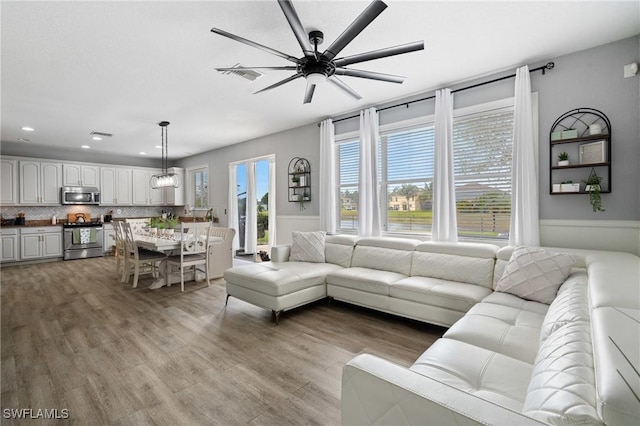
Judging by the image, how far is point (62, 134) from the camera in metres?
5.87

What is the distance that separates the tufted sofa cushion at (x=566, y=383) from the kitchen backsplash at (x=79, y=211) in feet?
30.4

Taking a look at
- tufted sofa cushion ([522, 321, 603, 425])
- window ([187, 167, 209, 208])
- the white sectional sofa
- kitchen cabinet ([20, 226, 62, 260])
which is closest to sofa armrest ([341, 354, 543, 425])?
the white sectional sofa

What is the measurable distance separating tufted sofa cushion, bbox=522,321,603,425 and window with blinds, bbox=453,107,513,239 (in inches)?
98.4

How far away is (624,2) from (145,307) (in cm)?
547

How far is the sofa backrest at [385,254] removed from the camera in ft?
11.8

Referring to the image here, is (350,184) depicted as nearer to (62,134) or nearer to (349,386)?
(349,386)

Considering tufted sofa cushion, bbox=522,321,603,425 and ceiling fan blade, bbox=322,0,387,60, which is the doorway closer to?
ceiling fan blade, bbox=322,0,387,60

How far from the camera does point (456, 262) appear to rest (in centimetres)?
319

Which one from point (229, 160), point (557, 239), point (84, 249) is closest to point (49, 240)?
point (84, 249)

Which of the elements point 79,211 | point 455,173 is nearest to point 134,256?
point 79,211

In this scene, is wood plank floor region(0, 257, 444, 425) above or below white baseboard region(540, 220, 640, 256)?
below

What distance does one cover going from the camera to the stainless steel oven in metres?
7.07

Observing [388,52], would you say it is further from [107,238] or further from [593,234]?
[107,238]

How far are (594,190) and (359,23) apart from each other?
2.68 metres
